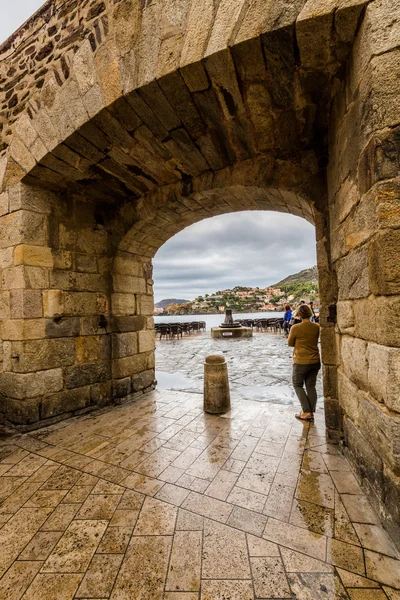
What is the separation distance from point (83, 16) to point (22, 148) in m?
1.47

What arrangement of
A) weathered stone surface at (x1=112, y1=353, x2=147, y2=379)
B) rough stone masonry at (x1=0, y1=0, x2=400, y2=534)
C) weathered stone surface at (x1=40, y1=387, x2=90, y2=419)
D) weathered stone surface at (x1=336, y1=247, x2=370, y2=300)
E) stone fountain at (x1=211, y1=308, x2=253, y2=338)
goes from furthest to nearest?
stone fountain at (x1=211, y1=308, x2=253, y2=338) < weathered stone surface at (x1=112, y1=353, x2=147, y2=379) < weathered stone surface at (x1=40, y1=387, x2=90, y2=419) < weathered stone surface at (x1=336, y1=247, x2=370, y2=300) < rough stone masonry at (x1=0, y1=0, x2=400, y2=534)

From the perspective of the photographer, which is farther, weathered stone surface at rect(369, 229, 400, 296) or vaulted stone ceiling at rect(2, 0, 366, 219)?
vaulted stone ceiling at rect(2, 0, 366, 219)

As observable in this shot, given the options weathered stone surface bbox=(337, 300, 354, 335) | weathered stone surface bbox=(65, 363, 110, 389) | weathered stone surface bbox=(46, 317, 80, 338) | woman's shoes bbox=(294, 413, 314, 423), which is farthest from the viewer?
weathered stone surface bbox=(65, 363, 110, 389)

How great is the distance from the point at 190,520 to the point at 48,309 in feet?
9.34

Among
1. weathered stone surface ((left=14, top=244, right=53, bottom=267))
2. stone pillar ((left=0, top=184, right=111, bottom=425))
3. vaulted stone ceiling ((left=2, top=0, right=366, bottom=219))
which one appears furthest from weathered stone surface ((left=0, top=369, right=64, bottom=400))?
vaulted stone ceiling ((left=2, top=0, right=366, bottom=219))

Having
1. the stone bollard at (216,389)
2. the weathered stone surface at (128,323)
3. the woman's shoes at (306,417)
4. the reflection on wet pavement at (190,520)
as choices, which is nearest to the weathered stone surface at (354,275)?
the reflection on wet pavement at (190,520)

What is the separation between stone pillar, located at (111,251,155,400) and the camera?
164 inches

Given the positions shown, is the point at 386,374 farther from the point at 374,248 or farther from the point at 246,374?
the point at 246,374

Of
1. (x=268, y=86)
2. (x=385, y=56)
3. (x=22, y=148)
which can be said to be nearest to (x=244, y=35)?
(x=268, y=86)

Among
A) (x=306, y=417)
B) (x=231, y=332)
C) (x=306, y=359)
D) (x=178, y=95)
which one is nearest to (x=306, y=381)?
(x=306, y=359)

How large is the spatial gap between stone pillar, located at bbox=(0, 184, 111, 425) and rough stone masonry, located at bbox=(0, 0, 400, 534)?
2 cm

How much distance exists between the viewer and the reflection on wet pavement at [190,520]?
1.31 m

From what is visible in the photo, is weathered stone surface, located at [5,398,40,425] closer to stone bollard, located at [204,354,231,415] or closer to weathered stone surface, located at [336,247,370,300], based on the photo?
stone bollard, located at [204,354,231,415]

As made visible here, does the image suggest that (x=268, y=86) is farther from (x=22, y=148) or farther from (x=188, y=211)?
(x=22, y=148)
